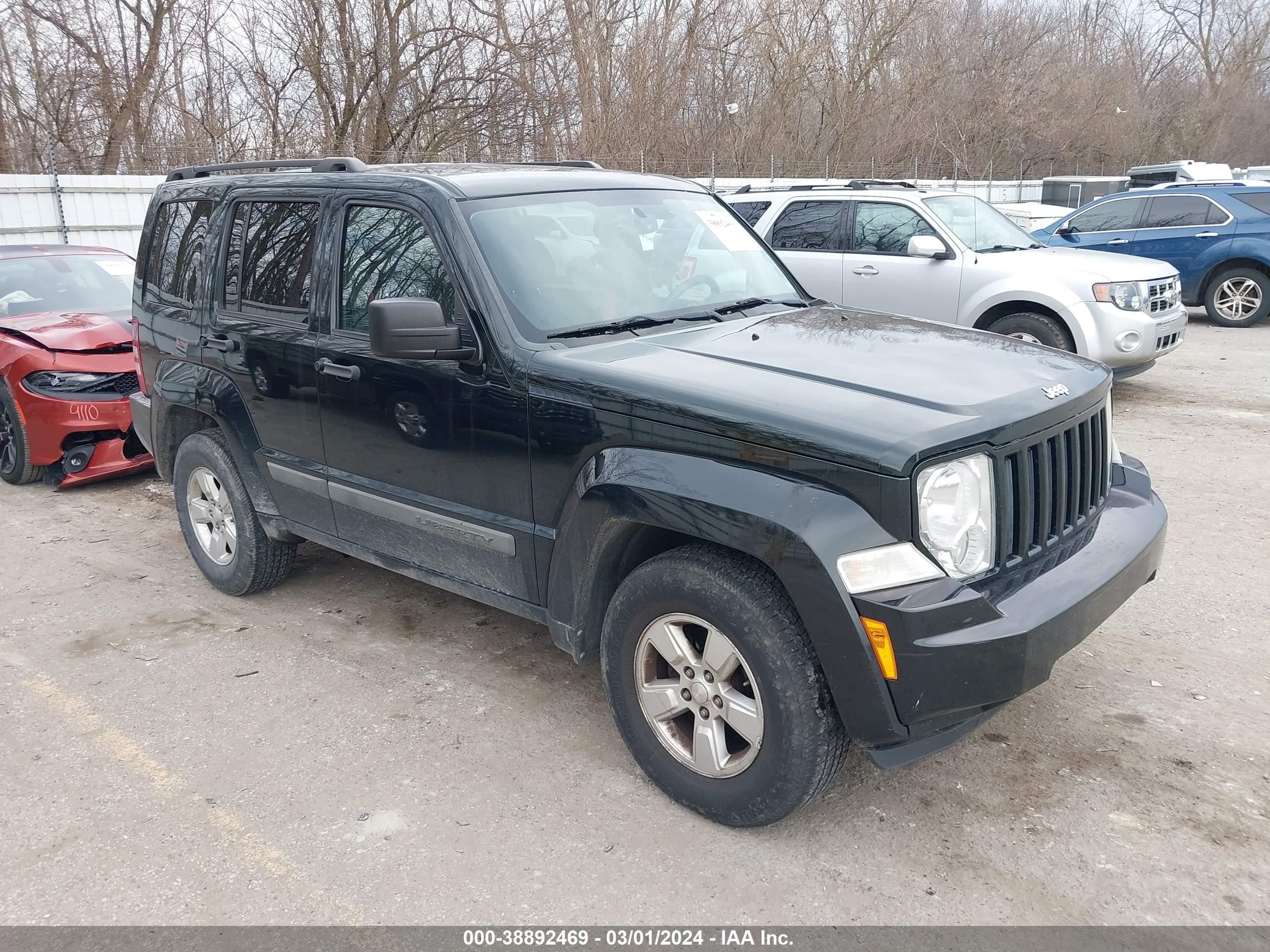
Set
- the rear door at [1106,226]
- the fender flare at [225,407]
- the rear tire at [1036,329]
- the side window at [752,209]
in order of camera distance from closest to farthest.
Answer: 1. the fender flare at [225,407]
2. the rear tire at [1036,329]
3. the side window at [752,209]
4. the rear door at [1106,226]

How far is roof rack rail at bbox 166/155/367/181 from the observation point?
170 inches

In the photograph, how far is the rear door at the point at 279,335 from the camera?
169 inches

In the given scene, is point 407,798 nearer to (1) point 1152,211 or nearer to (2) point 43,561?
(2) point 43,561

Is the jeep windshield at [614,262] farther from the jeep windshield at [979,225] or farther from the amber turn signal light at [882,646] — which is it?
the jeep windshield at [979,225]

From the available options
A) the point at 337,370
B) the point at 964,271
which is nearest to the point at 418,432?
the point at 337,370

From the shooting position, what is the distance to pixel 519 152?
73.2 feet

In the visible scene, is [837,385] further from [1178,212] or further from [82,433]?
[1178,212]

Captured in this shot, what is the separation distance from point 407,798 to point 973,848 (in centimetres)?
177

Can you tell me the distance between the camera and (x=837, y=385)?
3.09 meters

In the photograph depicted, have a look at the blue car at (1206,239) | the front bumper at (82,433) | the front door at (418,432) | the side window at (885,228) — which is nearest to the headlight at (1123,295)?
the side window at (885,228)

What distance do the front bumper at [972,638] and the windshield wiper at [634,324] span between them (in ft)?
4.85

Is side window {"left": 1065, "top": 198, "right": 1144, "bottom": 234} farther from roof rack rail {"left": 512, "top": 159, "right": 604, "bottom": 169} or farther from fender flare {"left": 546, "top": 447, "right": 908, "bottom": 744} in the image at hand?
fender flare {"left": 546, "top": 447, "right": 908, "bottom": 744}

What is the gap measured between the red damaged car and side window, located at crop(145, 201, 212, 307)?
192cm

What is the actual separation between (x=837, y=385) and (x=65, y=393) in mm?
5864
